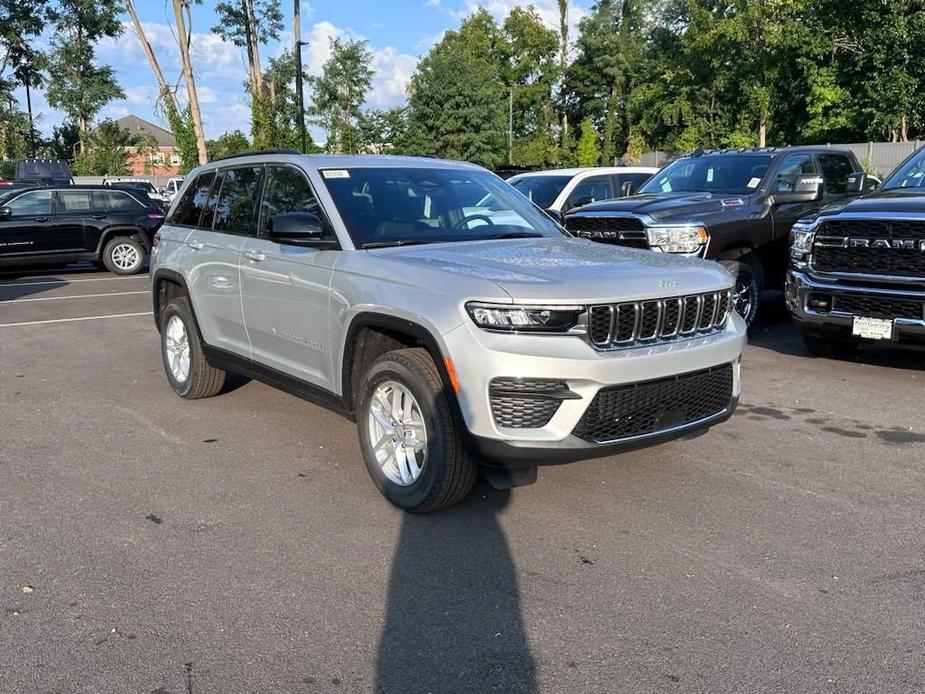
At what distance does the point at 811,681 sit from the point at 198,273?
4.87 meters

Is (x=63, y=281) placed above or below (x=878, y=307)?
below

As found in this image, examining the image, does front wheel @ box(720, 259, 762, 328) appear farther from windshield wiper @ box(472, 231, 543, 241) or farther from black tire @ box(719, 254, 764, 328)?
windshield wiper @ box(472, 231, 543, 241)

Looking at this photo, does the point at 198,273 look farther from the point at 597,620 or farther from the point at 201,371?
the point at 597,620

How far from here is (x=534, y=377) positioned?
12.9 ft

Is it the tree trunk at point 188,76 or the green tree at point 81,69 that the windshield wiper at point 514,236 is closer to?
the tree trunk at point 188,76

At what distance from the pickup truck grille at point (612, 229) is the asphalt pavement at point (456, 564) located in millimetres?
2959

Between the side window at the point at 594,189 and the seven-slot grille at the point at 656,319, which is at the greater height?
the side window at the point at 594,189

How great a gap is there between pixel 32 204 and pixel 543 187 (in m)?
9.34

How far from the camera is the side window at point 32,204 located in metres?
15.7

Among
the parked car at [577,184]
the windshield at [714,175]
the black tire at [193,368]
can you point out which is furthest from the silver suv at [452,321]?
the parked car at [577,184]

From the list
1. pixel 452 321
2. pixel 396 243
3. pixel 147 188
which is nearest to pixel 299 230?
pixel 396 243

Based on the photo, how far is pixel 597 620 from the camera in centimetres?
345

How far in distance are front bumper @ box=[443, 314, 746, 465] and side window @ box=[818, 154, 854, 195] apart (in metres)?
7.64

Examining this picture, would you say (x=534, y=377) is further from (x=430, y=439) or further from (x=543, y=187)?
(x=543, y=187)
